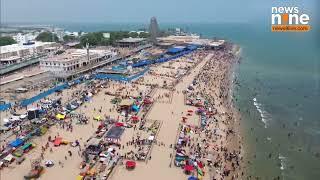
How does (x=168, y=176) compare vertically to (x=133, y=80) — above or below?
below

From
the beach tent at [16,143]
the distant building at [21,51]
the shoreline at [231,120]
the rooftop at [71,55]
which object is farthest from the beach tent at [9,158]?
the distant building at [21,51]

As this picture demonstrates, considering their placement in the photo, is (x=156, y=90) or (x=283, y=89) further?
(x=283, y=89)

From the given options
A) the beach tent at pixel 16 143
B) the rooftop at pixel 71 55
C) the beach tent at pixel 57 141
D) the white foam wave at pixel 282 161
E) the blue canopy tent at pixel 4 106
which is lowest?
the white foam wave at pixel 282 161

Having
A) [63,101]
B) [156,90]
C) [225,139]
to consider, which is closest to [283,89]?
[156,90]

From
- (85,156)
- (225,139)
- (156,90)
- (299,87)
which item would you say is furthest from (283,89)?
(85,156)

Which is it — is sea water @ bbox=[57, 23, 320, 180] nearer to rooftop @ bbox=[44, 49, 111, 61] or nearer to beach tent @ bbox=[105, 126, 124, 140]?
beach tent @ bbox=[105, 126, 124, 140]

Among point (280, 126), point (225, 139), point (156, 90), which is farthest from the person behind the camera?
point (156, 90)

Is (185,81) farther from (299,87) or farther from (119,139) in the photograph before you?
(119,139)

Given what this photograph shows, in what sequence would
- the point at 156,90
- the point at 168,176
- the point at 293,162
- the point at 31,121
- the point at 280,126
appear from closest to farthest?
the point at 168,176 < the point at 293,162 < the point at 31,121 < the point at 280,126 < the point at 156,90

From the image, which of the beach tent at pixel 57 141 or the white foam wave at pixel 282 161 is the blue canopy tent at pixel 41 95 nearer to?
the beach tent at pixel 57 141
